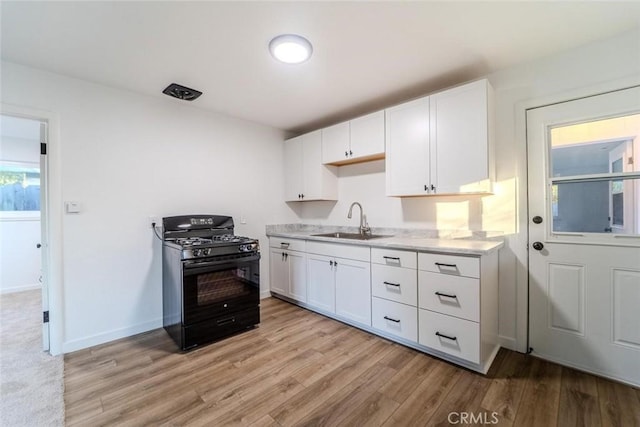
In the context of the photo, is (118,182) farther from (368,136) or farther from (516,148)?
(516,148)

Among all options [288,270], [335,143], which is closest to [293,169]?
[335,143]

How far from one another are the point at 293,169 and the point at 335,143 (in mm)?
847

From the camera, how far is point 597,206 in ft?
6.40

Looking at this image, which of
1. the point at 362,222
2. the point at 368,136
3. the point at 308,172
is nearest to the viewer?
the point at 368,136

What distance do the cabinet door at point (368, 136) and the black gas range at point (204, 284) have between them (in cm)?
156

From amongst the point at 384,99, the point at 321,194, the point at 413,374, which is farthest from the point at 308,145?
the point at 413,374

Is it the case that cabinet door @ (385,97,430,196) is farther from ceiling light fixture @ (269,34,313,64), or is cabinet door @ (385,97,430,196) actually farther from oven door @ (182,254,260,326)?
oven door @ (182,254,260,326)

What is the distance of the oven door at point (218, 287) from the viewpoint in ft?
7.64

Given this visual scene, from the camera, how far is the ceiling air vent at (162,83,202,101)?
2.53m

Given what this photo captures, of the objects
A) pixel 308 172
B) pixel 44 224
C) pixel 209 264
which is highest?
→ pixel 308 172

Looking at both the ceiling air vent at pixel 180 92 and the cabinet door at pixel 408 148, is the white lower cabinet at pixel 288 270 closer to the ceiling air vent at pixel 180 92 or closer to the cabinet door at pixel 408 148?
the cabinet door at pixel 408 148

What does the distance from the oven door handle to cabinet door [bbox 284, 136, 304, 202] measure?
4.42ft

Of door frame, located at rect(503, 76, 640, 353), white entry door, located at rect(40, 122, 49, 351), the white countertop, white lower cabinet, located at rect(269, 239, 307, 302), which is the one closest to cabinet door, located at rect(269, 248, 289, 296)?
white lower cabinet, located at rect(269, 239, 307, 302)

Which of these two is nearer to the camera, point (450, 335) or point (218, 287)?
point (450, 335)
